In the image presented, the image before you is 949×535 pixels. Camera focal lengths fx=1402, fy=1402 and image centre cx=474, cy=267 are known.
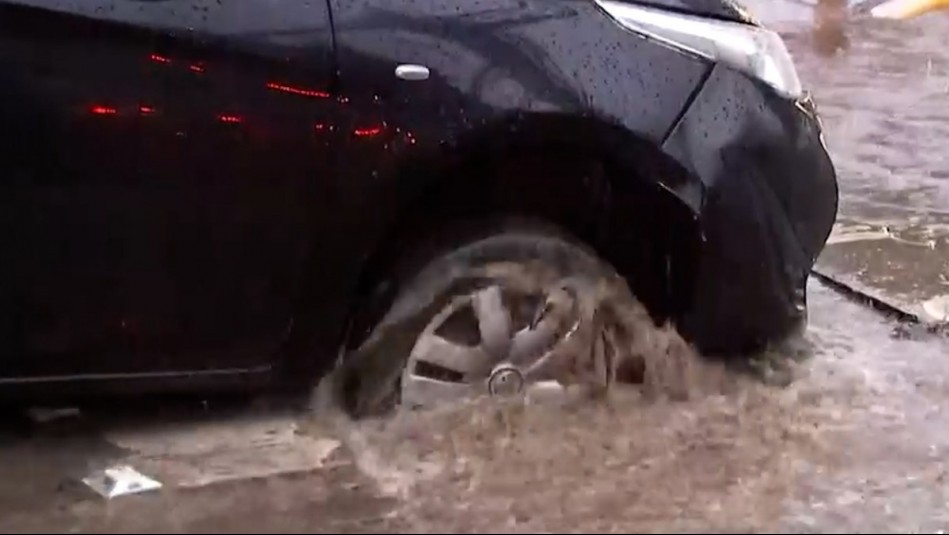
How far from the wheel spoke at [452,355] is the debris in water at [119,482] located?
2.50 feet

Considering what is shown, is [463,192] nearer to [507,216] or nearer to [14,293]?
[507,216]

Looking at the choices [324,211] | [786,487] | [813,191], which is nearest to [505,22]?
[324,211]

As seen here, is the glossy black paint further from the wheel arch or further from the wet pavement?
the wet pavement

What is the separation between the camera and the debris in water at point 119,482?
326 cm

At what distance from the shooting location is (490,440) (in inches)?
137

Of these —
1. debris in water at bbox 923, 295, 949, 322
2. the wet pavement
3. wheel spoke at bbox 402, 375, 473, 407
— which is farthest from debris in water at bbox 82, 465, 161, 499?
debris in water at bbox 923, 295, 949, 322

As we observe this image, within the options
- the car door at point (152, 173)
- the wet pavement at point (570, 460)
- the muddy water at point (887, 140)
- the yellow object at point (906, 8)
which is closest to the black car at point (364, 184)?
the car door at point (152, 173)

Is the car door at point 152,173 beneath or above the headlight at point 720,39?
beneath

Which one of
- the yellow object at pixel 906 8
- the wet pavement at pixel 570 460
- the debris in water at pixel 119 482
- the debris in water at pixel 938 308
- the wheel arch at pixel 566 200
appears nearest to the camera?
the wet pavement at pixel 570 460

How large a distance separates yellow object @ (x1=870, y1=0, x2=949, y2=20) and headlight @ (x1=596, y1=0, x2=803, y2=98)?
8.11 m

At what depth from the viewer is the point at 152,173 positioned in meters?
3.34

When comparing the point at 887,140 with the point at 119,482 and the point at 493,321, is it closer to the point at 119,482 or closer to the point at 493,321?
the point at 493,321

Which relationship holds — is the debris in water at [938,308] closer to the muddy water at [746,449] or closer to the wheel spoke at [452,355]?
the muddy water at [746,449]

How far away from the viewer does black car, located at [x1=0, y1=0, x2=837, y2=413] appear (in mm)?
3316
